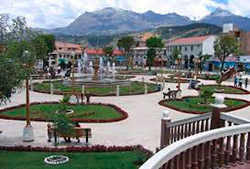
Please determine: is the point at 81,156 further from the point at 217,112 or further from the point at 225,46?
the point at 225,46

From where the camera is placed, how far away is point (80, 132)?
12.8m

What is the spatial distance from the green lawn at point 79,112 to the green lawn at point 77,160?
6614 mm

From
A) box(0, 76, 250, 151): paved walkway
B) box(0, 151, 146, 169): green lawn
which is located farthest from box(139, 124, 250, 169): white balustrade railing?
box(0, 76, 250, 151): paved walkway

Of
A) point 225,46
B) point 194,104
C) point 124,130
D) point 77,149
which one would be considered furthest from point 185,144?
point 225,46

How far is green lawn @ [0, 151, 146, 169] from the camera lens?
10.5 meters

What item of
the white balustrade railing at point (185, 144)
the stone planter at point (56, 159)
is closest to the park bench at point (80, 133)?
the stone planter at point (56, 159)

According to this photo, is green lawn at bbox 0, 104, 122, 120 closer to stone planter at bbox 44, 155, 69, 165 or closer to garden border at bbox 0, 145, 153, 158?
garden border at bbox 0, 145, 153, 158

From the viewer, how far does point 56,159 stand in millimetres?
11047

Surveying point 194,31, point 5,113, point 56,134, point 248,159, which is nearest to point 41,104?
point 5,113

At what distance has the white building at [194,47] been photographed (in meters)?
79.5

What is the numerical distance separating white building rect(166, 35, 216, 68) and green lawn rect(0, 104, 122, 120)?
196ft

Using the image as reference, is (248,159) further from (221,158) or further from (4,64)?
Answer: (4,64)

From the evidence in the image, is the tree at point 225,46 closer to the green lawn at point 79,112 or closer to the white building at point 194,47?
the white building at point 194,47

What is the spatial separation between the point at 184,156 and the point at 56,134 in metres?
7.81
